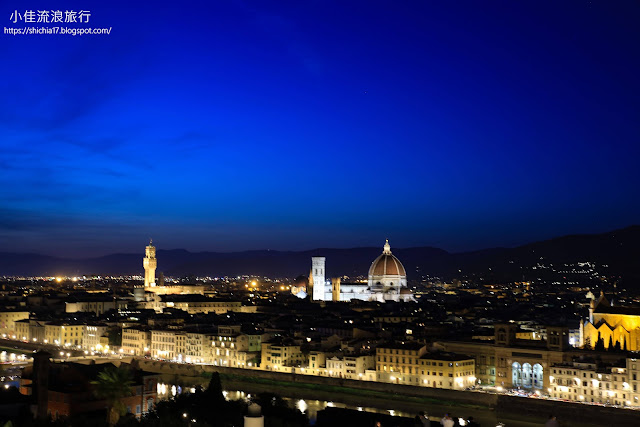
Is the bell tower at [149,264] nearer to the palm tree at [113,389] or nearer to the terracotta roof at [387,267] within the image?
the terracotta roof at [387,267]

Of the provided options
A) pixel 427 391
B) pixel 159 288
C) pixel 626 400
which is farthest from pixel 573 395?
pixel 159 288

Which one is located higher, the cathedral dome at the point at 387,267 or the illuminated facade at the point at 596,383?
A: the cathedral dome at the point at 387,267

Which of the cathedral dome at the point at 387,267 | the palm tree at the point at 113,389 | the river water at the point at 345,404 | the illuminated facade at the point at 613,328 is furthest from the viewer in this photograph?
the cathedral dome at the point at 387,267

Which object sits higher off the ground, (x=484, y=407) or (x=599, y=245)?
(x=599, y=245)

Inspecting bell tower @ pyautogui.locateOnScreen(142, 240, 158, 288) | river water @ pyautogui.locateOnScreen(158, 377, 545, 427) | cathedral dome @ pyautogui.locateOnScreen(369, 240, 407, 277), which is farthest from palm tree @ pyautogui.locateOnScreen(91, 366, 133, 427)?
bell tower @ pyautogui.locateOnScreen(142, 240, 158, 288)

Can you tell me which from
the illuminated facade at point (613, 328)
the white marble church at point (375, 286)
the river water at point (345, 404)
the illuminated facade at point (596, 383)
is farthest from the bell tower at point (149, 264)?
the illuminated facade at point (596, 383)

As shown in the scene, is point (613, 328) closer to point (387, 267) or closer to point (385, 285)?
point (385, 285)

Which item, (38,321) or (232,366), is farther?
(38,321)

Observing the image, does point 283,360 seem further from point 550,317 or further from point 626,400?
point 550,317

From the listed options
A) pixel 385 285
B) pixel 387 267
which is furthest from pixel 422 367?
pixel 387 267
